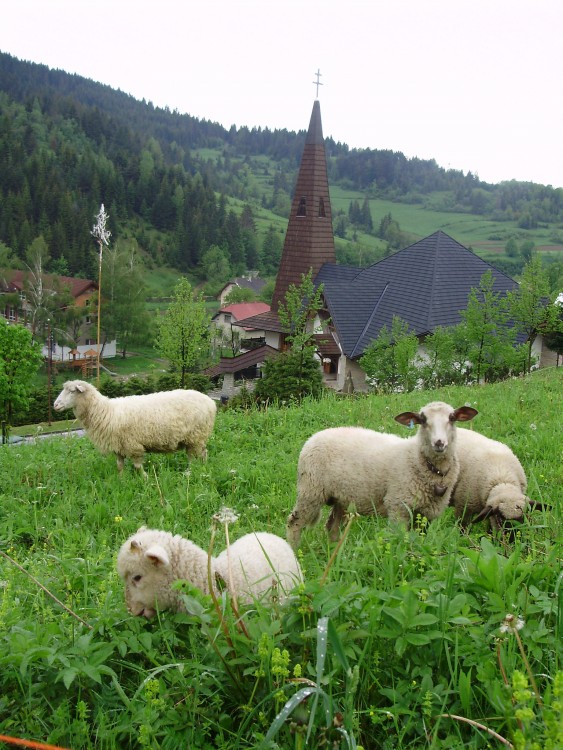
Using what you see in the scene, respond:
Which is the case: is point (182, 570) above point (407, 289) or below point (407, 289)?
above

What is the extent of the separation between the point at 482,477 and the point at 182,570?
2.96 m

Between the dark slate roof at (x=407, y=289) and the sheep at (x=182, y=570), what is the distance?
3126 cm

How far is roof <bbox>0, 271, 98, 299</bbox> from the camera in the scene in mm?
69125

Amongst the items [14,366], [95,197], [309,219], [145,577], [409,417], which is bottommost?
[14,366]

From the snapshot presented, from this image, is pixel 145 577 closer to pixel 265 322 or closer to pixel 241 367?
pixel 241 367

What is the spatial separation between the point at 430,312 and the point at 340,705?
111 ft

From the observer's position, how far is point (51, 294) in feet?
215

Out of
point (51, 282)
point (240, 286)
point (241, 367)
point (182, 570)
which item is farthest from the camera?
point (240, 286)

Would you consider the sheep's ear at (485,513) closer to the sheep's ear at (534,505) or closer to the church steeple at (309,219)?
the sheep's ear at (534,505)

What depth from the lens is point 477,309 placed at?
25469mm

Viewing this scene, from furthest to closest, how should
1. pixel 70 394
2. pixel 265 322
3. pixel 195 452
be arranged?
pixel 265 322 → pixel 70 394 → pixel 195 452

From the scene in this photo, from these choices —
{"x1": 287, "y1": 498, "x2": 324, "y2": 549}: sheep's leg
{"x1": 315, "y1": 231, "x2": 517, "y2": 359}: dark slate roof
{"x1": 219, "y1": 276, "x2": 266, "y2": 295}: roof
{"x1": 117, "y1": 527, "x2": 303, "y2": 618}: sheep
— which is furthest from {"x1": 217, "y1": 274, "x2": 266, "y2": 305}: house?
{"x1": 117, "y1": 527, "x2": 303, "y2": 618}: sheep

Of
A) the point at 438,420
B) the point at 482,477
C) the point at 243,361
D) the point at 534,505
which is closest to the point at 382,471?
the point at 438,420

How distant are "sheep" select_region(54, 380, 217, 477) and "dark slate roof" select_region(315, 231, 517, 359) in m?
26.8
